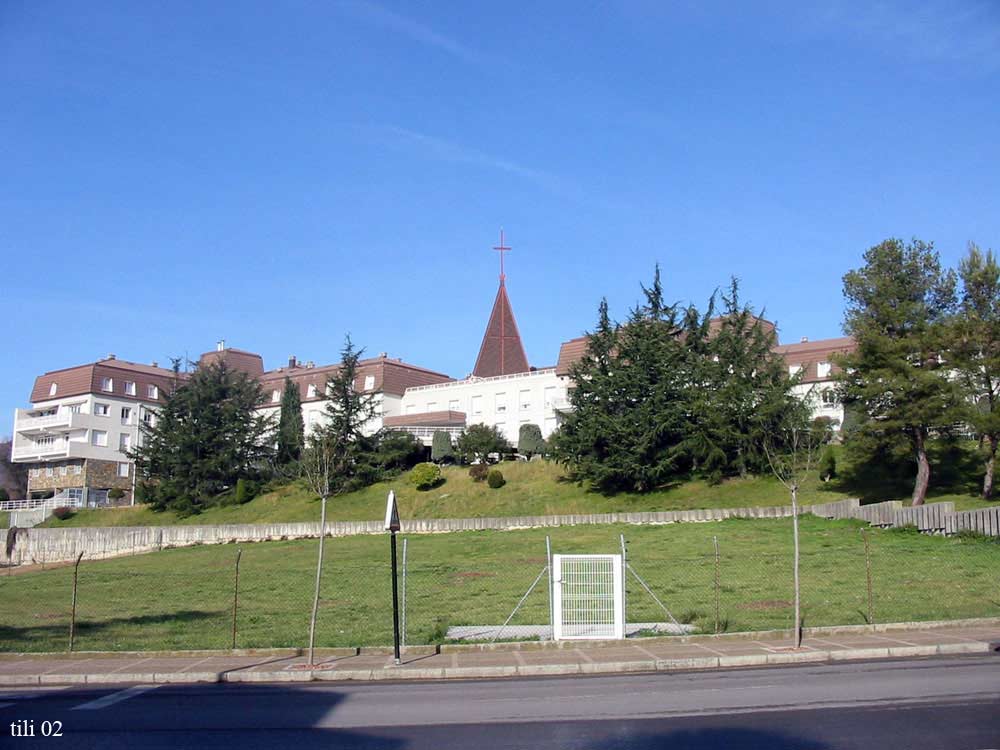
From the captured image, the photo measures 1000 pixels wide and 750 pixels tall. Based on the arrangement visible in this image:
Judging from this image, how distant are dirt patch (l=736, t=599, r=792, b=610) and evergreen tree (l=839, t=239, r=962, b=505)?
20436 millimetres

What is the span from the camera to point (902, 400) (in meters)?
39.6

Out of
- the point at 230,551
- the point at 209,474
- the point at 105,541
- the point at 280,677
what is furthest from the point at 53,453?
the point at 280,677

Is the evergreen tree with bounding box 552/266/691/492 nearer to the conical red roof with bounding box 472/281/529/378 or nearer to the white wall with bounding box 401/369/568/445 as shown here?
the white wall with bounding box 401/369/568/445

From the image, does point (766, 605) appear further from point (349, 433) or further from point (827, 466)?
point (349, 433)

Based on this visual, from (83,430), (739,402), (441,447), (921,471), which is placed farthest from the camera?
(83,430)

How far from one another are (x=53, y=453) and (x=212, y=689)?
252ft

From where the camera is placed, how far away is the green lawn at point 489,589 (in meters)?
19.6

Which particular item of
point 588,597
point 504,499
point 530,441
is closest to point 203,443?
point 530,441

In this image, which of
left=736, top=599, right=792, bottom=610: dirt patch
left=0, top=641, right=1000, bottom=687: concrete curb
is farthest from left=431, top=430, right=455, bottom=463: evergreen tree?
left=0, top=641, right=1000, bottom=687: concrete curb

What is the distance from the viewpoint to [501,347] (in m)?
90.4

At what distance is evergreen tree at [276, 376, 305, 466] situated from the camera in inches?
2773

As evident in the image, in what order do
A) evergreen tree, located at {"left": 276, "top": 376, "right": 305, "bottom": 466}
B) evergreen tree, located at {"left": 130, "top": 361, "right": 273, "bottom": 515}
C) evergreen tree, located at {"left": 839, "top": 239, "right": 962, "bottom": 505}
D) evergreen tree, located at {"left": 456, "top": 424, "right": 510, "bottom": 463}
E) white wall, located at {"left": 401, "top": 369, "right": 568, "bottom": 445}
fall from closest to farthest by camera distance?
1. evergreen tree, located at {"left": 839, "top": 239, "right": 962, "bottom": 505}
2. evergreen tree, located at {"left": 456, "top": 424, "right": 510, "bottom": 463}
3. evergreen tree, located at {"left": 130, "top": 361, "right": 273, "bottom": 515}
4. evergreen tree, located at {"left": 276, "top": 376, "right": 305, "bottom": 466}
5. white wall, located at {"left": 401, "top": 369, "right": 568, "bottom": 445}

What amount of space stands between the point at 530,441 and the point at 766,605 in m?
45.5

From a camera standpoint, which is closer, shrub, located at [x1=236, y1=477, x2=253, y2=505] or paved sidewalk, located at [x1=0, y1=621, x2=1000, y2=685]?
paved sidewalk, located at [x1=0, y1=621, x2=1000, y2=685]
